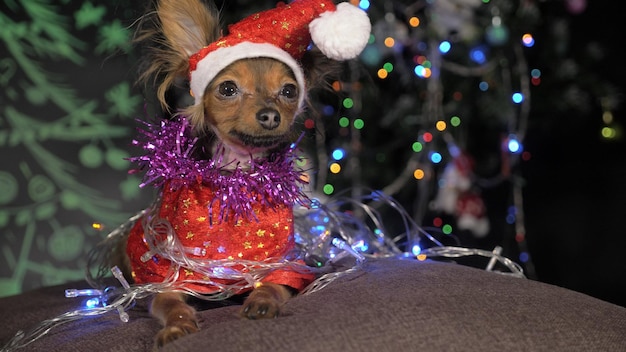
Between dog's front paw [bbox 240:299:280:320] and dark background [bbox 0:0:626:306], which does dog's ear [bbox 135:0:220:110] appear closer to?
dark background [bbox 0:0:626:306]

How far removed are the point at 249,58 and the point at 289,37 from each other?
110 mm

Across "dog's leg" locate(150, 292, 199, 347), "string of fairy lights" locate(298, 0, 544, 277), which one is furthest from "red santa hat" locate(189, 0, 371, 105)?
"string of fairy lights" locate(298, 0, 544, 277)

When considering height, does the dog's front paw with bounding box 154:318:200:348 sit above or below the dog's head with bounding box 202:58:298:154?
below

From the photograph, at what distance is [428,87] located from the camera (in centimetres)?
309

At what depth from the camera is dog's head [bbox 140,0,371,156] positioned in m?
1.52

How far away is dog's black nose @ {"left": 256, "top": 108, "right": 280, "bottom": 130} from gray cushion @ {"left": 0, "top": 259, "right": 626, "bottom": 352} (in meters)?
0.36

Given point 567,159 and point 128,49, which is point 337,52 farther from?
point 567,159

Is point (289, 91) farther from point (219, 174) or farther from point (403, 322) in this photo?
A: point (403, 322)

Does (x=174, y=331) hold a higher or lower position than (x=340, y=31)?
lower

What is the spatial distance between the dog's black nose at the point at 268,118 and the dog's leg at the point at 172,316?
15.9 inches

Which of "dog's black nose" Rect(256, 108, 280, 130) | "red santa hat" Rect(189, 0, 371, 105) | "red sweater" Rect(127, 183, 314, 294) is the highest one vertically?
"red santa hat" Rect(189, 0, 371, 105)

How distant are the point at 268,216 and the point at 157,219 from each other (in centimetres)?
26

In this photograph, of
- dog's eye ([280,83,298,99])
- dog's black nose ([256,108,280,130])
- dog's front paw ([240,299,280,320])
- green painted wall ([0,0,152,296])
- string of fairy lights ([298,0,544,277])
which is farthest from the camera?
string of fairy lights ([298,0,544,277])

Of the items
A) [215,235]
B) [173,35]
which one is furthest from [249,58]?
[215,235]
